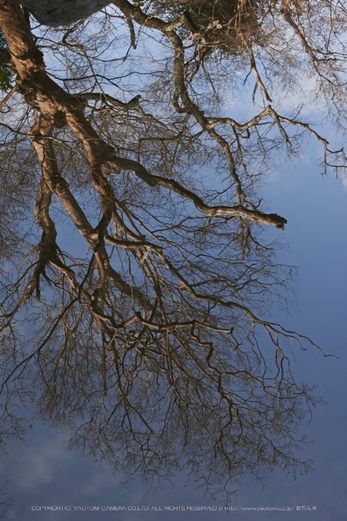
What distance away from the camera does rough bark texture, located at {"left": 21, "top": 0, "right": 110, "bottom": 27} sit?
403cm

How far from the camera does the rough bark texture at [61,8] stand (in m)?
4.03

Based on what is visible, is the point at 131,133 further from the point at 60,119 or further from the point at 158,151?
the point at 60,119

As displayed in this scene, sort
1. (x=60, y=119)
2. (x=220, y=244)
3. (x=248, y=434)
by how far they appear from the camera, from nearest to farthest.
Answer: (x=248, y=434), (x=60, y=119), (x=220, y=244)

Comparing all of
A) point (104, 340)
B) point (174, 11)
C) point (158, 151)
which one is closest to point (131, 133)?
point (158, 151)

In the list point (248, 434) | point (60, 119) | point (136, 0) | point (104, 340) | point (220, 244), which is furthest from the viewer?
point (136, 0)

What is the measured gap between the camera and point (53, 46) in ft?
22.2

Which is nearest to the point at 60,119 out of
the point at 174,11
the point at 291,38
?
the point at 174,11

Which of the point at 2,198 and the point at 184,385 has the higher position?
the point at 2,198

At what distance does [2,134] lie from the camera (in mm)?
7332

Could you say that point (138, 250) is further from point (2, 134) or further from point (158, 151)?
point (2, 134)

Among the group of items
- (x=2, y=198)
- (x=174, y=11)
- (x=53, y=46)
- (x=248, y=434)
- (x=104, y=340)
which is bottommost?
(x=248, y=434)

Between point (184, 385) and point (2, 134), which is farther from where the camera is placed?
point (2, 134)

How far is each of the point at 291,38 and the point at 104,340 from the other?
17.0 ft

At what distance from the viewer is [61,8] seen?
409 centimetres
